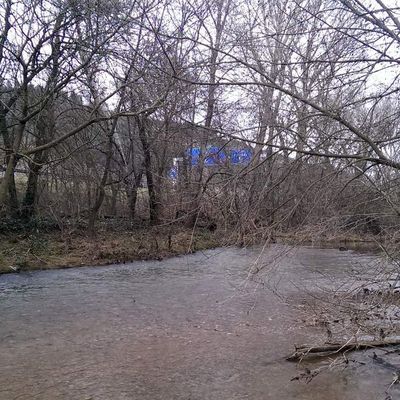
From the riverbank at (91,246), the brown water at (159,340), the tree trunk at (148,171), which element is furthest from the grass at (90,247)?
the brown water at (159,340)

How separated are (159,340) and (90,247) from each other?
27.9 ft

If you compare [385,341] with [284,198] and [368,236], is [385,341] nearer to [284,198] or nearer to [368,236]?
[368,236]

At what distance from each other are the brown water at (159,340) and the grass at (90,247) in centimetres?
104

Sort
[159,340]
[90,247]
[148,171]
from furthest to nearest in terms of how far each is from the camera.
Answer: [148,171] < [90,247] < [159,340]

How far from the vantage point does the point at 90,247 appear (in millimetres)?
16172

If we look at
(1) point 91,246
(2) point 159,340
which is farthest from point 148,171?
(2) point 159,340

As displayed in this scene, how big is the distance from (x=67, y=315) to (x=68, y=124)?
9.97m

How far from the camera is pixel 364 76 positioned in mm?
5832

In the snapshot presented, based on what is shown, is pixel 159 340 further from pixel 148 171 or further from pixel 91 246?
pixel 148 171

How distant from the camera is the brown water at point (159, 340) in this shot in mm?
6246

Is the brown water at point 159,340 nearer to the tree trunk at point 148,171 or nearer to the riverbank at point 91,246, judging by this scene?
the riverbank at point 91,246

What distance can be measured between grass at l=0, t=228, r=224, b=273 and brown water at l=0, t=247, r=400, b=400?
3.41 ft

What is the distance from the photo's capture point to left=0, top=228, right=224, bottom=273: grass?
1445cm

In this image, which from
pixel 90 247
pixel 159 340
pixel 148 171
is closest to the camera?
pixel 159 340
